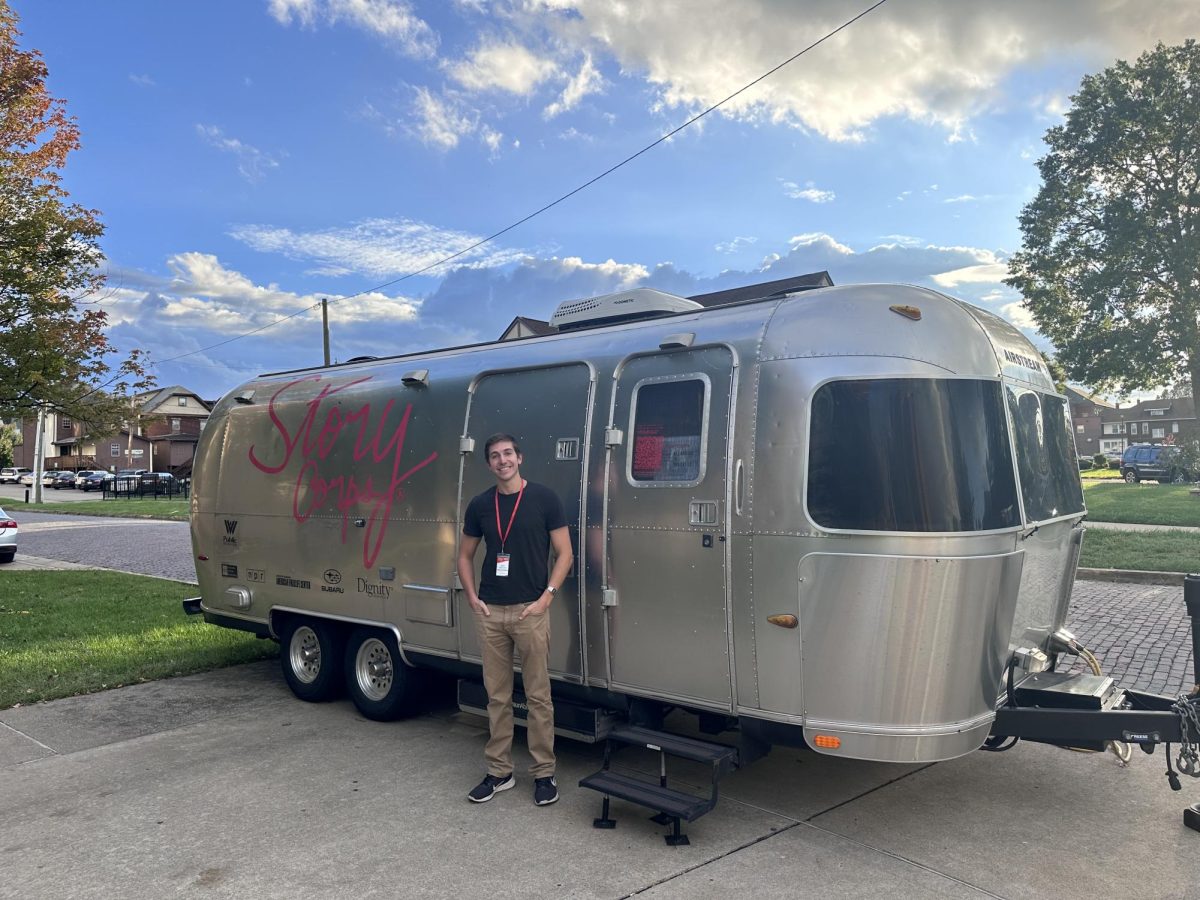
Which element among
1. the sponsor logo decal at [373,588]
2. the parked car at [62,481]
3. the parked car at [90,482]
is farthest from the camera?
the parked car at [62,481]

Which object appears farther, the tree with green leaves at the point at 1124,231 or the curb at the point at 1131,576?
the tree with green leaves at the point at 1124,231

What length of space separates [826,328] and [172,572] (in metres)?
14.5

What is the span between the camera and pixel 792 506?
4328 mm

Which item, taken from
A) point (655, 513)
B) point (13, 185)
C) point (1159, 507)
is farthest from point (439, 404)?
point (1159, 507)

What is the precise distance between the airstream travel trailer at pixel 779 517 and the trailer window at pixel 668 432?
0.04 ft

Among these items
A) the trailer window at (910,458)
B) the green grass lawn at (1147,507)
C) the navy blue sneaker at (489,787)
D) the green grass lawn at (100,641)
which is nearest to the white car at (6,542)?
the green grass lawn at (100,641)

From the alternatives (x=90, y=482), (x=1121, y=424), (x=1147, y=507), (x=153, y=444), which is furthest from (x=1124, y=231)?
(x=1121, y=424)

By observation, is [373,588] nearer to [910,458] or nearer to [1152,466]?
[910,458]

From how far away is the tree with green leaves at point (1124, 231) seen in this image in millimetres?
33438

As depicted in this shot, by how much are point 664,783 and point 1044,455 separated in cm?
279

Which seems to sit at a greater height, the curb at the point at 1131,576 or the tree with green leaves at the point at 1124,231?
the tree with green leaves at the point at 1124,231

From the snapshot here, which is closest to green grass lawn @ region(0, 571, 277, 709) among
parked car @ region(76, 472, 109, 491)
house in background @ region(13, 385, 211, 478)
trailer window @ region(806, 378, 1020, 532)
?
trailer window @ region(806, 378, 1020, 532)

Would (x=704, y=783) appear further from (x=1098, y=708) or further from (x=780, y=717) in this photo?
(x=1098, y=708)

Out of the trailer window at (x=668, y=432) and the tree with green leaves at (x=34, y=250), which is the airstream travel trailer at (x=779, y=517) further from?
the tree with green leaves at (x=34, y=250)
